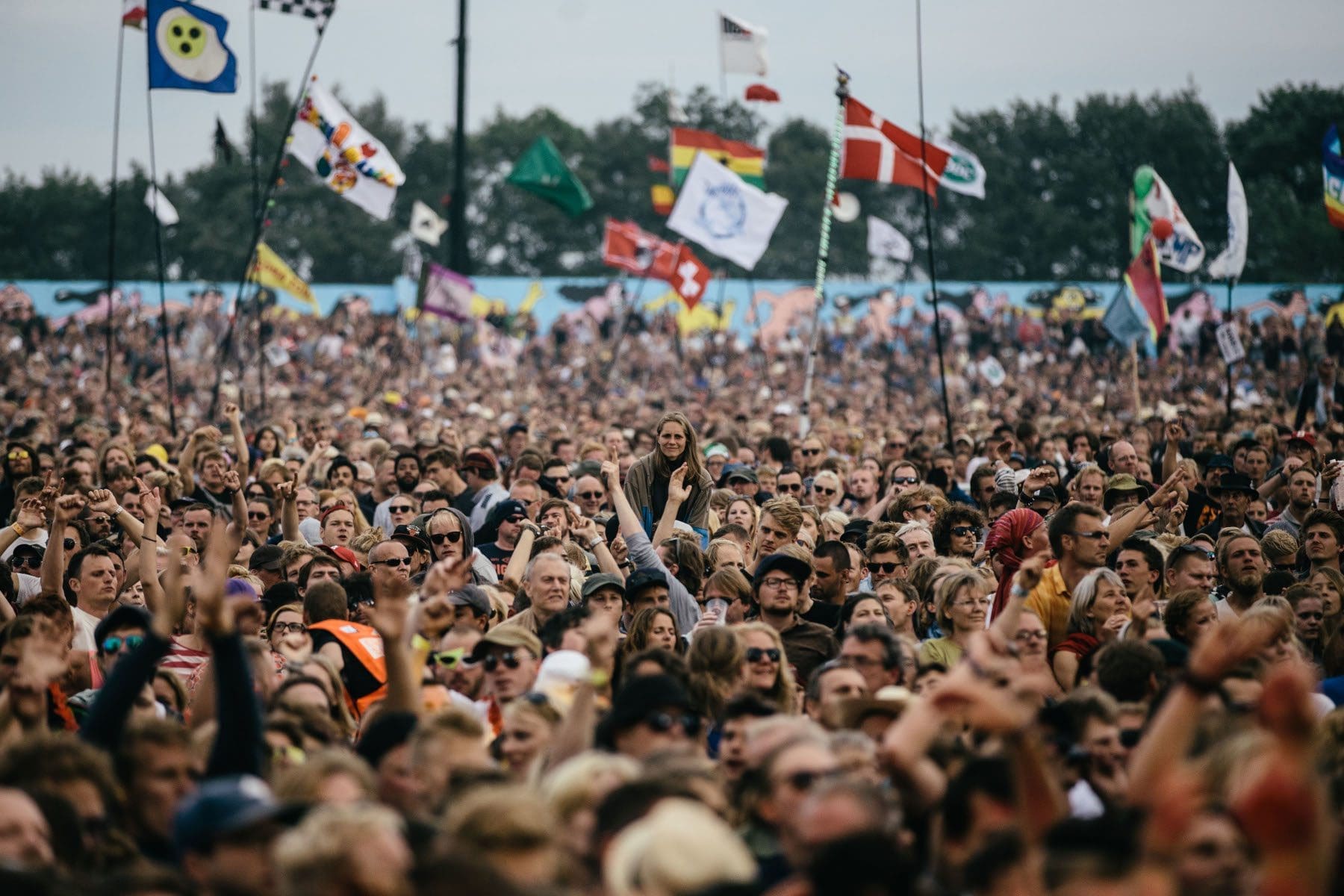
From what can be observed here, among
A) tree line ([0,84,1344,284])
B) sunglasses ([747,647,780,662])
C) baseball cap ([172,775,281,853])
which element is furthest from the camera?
tree line ([0,84,1344,284])

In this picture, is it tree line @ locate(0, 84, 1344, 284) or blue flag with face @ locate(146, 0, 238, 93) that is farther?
tree line @ locate(0, 84, 1344, 284)

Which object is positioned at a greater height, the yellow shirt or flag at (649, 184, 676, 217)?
flag at (649, 184, 676, 217)

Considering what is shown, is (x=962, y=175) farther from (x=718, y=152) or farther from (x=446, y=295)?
(x=446, y=295)

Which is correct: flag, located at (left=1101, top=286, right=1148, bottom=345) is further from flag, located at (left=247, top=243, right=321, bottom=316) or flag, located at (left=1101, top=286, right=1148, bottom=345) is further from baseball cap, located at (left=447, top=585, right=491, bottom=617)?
baseball cap, located at (left=447, top=585, right=491, bottom=617)

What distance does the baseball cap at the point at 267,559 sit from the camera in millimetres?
9125

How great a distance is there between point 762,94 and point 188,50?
7820mm

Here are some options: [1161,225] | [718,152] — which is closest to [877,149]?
[1161,225]

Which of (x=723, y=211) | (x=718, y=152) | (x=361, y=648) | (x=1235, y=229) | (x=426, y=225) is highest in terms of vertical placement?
(x=718, y=152)

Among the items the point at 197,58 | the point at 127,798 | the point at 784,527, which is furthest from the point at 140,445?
the point at 127,798

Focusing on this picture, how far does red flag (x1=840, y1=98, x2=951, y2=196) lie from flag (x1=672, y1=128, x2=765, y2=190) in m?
5.78

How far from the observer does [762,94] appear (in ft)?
71.2

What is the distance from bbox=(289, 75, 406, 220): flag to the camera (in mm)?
20469

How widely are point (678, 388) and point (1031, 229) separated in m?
43.3

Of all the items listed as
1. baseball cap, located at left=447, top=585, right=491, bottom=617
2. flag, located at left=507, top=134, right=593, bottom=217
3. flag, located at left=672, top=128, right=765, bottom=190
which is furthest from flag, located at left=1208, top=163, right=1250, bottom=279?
baseball cap, located at left=447, top=585, right=491, bottom=617
